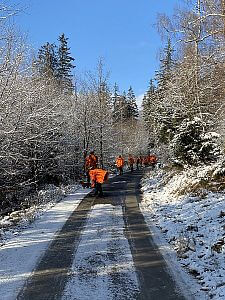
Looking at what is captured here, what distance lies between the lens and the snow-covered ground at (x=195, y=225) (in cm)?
654

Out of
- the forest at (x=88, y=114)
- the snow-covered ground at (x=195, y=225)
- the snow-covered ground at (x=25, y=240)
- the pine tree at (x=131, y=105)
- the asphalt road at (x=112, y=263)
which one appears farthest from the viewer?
the pine tree at (x=131, y=105)

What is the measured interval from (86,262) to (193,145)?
12.2 meters

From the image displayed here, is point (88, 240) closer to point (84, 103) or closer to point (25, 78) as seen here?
point (25, 78)

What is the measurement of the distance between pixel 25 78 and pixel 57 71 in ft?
132

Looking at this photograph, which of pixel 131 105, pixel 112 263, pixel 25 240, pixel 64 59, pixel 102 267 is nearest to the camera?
pixel 102 267

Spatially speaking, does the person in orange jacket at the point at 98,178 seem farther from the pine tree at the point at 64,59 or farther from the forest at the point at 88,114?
the pine tree at the point at 64,59

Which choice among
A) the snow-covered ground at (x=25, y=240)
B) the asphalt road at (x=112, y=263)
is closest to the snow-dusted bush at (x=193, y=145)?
the snow-covered ground at (x=25, y=240)

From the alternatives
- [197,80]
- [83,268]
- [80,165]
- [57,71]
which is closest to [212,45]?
[197,80]

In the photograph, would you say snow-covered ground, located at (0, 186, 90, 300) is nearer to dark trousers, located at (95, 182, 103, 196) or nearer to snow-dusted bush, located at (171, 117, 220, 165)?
dark trousers, located at (95, 182, 103, 196)

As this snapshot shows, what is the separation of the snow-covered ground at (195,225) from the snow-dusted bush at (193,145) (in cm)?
167

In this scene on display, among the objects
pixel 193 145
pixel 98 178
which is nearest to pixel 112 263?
pixel 98 178

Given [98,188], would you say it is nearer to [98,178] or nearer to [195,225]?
[98,178]

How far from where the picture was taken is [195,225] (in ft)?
31.9

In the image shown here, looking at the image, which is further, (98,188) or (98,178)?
(98,188)
